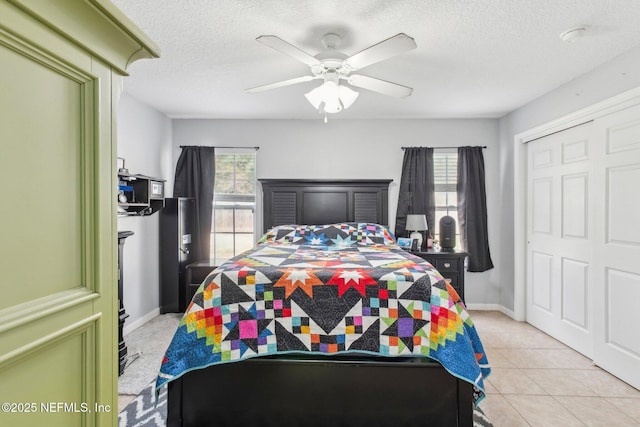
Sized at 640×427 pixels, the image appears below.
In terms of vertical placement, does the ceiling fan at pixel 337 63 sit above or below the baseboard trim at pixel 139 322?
above

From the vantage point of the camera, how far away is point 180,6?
2014 mm

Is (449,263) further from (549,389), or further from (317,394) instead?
(317,394)

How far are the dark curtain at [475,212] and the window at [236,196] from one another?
8.81 feet

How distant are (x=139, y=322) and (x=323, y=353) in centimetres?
267

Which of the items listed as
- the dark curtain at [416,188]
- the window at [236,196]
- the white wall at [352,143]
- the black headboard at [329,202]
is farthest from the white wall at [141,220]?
the dark curtain at [416,188]

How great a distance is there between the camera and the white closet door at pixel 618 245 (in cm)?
252

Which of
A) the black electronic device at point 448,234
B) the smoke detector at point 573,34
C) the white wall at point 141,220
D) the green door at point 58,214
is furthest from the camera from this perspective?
the black electronic device at point 448,234

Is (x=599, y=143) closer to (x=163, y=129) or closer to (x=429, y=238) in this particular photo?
(x=429, y=238)

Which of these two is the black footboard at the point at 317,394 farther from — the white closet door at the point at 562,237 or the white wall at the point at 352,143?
the white wall at the point at 352,143

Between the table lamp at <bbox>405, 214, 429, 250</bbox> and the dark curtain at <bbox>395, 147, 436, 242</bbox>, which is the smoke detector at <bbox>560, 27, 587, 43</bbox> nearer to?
the dark curtain at <bbox>395, 147, 436, 242</bbox>

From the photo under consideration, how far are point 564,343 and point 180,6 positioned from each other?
4166 millimetres

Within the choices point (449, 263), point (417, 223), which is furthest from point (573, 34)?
point (449, 263)

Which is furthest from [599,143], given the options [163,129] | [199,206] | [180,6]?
[163,129]

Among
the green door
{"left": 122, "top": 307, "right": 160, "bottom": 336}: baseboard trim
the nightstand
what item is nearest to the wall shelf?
{"left": 122, "top": 307, "right": 160, "bottom": 336}: baseboard trim
